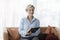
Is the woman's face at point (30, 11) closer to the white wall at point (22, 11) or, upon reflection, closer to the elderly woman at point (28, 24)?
the elderly woman at point (28, 24)

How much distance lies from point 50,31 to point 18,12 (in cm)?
76

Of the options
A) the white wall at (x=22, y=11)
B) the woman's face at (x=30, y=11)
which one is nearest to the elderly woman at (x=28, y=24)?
the woman's face at (x=30, y=11)

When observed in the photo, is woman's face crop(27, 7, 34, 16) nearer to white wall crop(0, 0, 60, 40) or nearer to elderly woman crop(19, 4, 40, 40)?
elderly woman crop(19, 4, 40, 40)

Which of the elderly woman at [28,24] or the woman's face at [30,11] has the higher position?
the woman's face at [30,11]

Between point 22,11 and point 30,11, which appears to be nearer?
point 30,11

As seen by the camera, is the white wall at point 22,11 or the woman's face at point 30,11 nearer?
the woman's face at point 30,11

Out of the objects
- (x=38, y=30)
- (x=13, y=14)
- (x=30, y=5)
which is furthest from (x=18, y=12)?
(x=38, y=30)

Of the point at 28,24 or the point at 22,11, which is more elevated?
the point at 22,11

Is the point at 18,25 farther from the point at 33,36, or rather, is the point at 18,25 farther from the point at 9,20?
the point at 33,36

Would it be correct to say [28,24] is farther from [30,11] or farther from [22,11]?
[22,11]

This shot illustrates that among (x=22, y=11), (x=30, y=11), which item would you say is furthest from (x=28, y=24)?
(x=22, y=11)

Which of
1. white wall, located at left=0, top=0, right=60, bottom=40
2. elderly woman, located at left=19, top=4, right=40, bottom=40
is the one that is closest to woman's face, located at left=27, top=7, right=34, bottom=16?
elderly woman, located at left=19, top=4, right=40, bottom=40

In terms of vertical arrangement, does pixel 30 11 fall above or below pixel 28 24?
above

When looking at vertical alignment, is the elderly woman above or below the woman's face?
below
